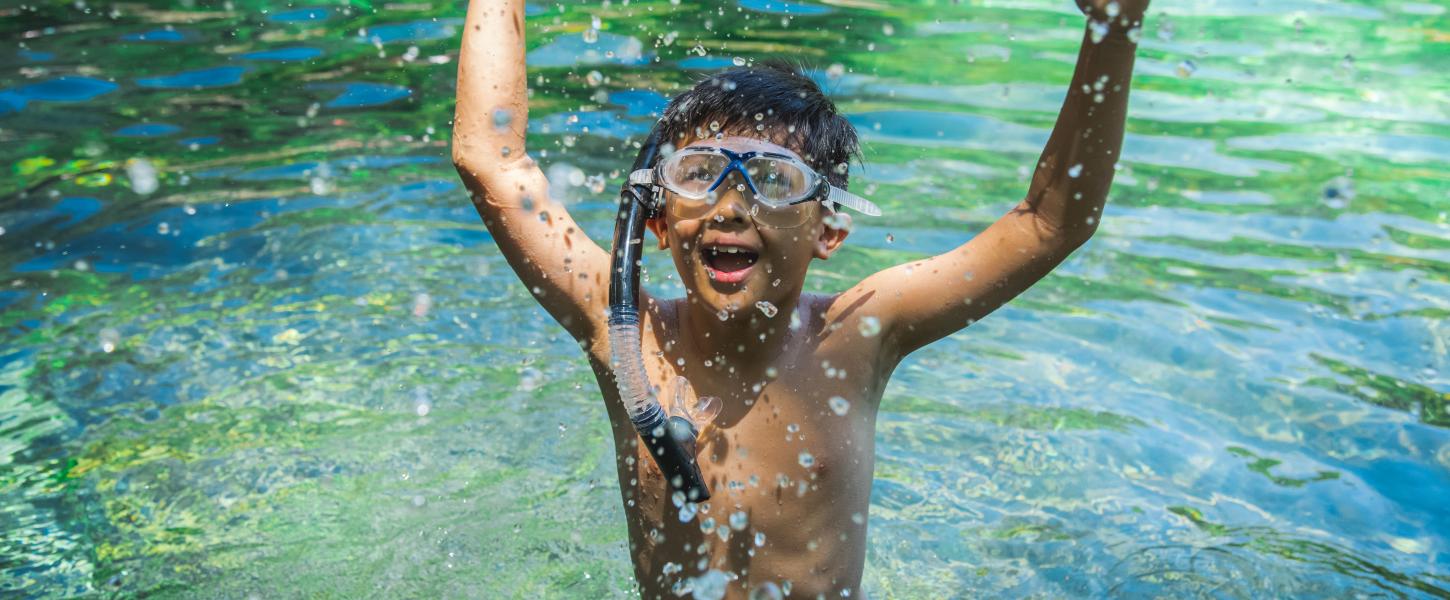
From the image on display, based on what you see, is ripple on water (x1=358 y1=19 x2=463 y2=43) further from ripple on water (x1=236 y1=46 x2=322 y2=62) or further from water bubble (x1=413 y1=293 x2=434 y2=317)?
water bubble (x1=413 y1=293 x2=434 y2=317)

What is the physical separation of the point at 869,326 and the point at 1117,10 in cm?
91

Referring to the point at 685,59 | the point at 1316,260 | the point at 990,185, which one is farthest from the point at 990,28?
the point at 1316,260

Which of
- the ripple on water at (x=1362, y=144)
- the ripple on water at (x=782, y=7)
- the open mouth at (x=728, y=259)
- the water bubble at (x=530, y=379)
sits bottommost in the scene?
the water bubble at (x=530, y=379)

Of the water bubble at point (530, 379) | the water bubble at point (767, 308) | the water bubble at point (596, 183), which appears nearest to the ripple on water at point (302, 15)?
the water bubble at point (596, 183)

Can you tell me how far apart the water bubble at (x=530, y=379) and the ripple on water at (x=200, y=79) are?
411 centimetres

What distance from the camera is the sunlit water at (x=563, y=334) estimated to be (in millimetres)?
3596

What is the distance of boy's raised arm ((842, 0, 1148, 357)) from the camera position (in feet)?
7.15

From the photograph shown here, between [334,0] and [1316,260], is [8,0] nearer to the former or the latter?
[334,0]

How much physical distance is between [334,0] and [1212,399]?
702 cm

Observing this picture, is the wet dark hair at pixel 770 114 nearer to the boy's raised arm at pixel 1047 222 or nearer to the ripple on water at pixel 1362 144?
the boy's raised arm at pixel 1047 222

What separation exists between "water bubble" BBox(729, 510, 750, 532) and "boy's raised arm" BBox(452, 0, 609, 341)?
58 cm

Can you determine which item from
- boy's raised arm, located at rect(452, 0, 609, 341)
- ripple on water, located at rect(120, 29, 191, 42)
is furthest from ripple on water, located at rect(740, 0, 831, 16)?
boy's raised arm, located at rect(452, 0, 609, 341)

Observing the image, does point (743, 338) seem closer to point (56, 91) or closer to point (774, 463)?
point (774, 463)

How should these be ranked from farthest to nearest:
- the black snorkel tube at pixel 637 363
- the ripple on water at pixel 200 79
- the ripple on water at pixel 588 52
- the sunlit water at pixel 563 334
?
the ripple on water at pixel 588 52 < the ripple on water at pixel 200 79 < the sunlit water at pixel 563 334 < the black snorkel tube at pixel 637 363
